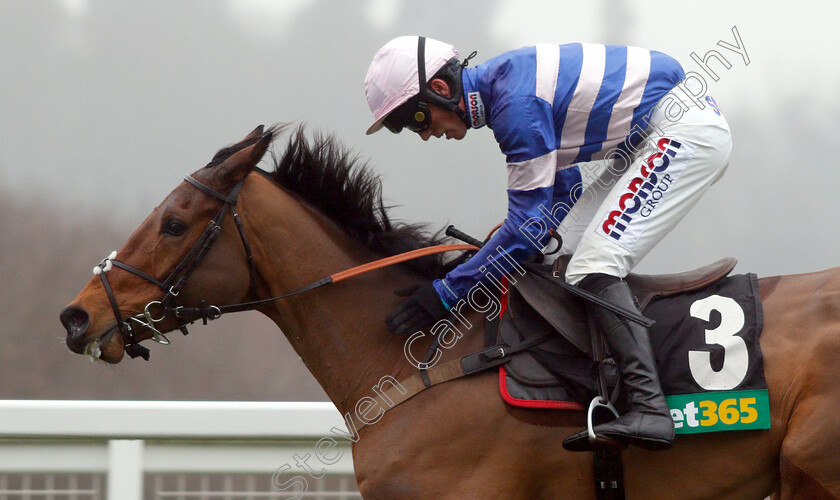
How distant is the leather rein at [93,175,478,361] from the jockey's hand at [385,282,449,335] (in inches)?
6.2

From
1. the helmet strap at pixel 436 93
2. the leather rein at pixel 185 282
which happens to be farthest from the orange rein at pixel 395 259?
the helmet strap at pixel 436 93

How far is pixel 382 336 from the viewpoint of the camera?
2.50 m

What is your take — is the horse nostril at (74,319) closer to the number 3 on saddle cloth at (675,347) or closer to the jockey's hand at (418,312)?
the jockey's hand at (418,312)

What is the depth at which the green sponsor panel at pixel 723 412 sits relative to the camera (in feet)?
7.06

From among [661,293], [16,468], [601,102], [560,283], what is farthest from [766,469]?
[16,468]

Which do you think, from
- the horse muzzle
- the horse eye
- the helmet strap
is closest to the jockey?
the helmet strap

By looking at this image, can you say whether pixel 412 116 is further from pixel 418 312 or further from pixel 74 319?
pixel 74 319

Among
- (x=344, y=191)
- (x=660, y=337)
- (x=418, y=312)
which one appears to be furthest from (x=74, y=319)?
(x=660, y=337)

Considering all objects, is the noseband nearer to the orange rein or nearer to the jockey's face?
the orange rein

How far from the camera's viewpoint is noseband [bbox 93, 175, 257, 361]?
242 cm

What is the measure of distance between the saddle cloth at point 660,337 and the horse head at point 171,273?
862 millimetres

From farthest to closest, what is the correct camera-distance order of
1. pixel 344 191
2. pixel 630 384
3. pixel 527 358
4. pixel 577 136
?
pixel 344 191
pixel 577 136
pixel 527 358
pixel 630 384

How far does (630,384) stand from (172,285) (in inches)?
53.3

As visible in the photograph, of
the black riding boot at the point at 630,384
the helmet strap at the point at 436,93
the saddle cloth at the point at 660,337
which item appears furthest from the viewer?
the helmet strap at the point at 436,93
